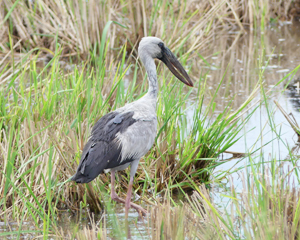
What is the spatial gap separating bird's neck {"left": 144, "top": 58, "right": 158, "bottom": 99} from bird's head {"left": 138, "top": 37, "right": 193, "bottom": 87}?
5cm

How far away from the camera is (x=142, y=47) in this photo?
4.16 m

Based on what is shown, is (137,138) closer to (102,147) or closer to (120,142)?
(120,142)

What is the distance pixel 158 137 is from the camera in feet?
13.7

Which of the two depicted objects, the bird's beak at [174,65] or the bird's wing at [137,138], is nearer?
the bird's wing at [137,138]

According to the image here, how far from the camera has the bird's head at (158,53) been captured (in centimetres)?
417

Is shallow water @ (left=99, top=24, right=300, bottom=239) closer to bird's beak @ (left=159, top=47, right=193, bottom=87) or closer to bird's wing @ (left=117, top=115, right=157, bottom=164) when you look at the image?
bird's beak @ (left=159, top=47, right=193, bottom=87)

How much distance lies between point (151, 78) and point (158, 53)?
0.27 m

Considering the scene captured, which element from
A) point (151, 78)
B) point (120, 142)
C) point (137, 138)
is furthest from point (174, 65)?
point (120, 142)

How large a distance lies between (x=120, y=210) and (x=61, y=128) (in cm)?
72

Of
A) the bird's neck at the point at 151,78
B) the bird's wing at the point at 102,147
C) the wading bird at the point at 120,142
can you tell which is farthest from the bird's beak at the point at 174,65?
the bird's wing at the point at 102,147

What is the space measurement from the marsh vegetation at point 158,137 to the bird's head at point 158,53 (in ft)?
0.33

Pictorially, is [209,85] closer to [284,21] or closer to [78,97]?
[78,97]

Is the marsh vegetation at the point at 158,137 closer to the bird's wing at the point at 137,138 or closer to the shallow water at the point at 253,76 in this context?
the shallow water at the point at 253,76

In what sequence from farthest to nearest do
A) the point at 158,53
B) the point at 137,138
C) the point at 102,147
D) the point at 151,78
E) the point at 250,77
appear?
the point at 250,77 → the point at 158,53 → the point at 151,78 → the point at 137,138 → the point at 102,147
